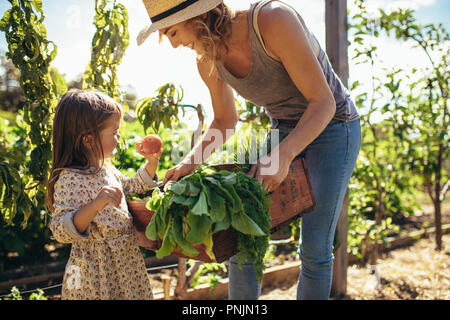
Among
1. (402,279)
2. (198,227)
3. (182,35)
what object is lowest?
(402,279)

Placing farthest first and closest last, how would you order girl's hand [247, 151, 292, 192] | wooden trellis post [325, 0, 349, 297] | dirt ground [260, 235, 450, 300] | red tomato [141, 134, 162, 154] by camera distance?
dirt ground [260, 235, 450, 300] < wooden trellis post [325, 0, 349, 297] < red tomato [141, 134, 162, 154] < girl's hand [247, 151, 292, 192]

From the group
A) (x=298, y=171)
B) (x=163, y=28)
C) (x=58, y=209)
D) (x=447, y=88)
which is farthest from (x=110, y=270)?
(x=447, y=88)

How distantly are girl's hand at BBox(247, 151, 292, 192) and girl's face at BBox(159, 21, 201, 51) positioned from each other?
590mm

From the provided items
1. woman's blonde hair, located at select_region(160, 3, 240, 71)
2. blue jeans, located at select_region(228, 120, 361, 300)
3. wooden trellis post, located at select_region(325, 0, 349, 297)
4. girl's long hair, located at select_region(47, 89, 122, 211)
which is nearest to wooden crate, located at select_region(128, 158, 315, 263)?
blue jeans, located at select_region(228, 120, 361, 300)

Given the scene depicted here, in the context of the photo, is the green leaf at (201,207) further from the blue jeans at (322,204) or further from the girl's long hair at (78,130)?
the blue jeans at (322,204)

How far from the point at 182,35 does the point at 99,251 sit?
95 centimetres

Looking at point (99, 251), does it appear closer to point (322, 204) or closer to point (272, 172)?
point (272, 172)

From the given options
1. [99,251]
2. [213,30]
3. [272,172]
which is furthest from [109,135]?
[272,172]

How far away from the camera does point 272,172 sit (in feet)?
4.74

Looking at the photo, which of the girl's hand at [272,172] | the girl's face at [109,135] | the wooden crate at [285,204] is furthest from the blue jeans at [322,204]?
the girl's face at [109,135]

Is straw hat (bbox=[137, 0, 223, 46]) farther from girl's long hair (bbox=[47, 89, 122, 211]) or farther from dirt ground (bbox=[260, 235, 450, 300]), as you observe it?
dirt ground (bbox=[260, 235, 450, 300])

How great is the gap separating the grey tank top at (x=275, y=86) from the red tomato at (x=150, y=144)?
1.41 feet

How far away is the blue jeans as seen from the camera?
1833 millimetres
